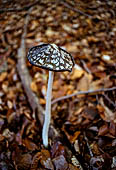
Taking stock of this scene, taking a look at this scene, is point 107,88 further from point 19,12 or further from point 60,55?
point 19,12

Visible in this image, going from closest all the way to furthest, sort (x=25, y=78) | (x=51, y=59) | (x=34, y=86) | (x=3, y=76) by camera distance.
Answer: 1. (x=51, y=59)
2. (x=34, y=86)
3. (x=25, y=78)
4. (x=3, y=76)

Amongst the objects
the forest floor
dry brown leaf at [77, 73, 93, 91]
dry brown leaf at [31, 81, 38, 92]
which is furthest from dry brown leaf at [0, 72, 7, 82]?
dry brown leaf at [77, 73, 93, 91]

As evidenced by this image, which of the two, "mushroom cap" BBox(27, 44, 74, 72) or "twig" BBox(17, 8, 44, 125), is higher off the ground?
"mushroom cap" BBox(27, 44, 74, 72)

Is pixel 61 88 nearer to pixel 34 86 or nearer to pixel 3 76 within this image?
pixel 34 86

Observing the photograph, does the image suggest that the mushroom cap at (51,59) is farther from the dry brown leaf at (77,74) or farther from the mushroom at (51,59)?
the dry brown leaf at (77,74)

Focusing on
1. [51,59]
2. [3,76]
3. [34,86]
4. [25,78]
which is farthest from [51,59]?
[3,76]

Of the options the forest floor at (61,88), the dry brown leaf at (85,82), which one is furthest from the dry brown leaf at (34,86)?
the dry brown leaf at (85,82)

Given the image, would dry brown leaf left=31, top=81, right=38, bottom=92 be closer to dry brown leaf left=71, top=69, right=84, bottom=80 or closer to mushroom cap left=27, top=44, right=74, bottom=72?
dry brown leaf left=71, top=69, right=84, bottom=80
